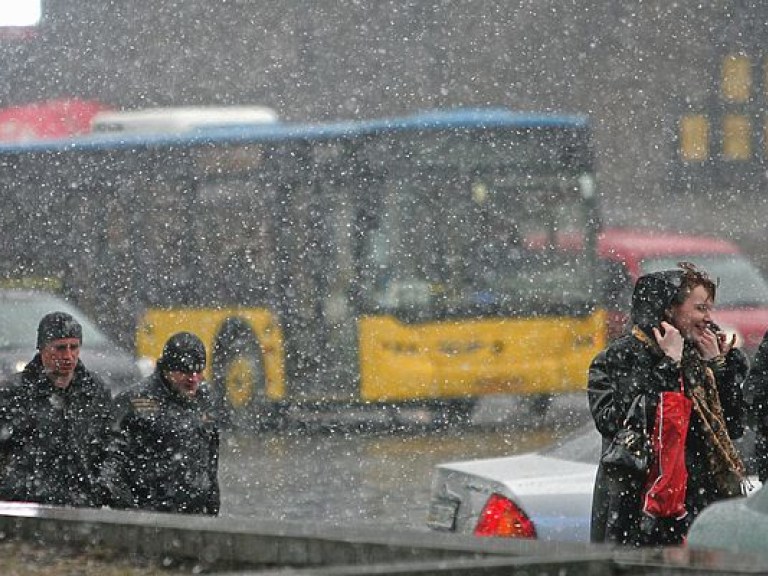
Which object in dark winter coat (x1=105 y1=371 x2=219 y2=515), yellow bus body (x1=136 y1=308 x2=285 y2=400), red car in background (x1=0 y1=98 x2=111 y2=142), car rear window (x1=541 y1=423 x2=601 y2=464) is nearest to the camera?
dark winter coat (x1=105 y1=371 x2=219 y2=515)

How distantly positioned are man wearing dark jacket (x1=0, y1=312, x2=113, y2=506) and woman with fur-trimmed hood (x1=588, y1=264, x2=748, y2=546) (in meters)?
2.20

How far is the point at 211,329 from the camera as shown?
21.6 m

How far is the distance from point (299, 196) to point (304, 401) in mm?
2123

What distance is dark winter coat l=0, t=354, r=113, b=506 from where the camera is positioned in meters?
8.18

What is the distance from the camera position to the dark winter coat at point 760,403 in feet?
23.5

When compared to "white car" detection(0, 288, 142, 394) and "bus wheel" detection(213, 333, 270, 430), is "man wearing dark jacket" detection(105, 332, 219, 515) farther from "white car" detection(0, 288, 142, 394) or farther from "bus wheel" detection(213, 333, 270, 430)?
"bus wheel" detection(213, 333, 270, 430)

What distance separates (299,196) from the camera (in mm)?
20891

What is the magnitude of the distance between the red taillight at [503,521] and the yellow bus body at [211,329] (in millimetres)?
13042

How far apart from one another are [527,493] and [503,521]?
0.50 feet

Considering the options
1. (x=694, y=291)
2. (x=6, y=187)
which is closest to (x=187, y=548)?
(x=694, y=291)

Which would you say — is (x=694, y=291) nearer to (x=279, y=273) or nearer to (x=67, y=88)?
(x=279, y=273)

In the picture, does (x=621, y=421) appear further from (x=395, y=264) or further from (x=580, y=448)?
(x=395, y=264)

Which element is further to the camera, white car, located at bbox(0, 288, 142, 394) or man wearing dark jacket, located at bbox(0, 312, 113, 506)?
white car, located at bbox(0, 288, 142, 394)

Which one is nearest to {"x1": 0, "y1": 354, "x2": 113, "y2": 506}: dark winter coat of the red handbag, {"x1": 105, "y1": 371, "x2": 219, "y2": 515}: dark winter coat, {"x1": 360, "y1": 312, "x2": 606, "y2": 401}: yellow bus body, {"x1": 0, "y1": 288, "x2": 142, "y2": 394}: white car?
{"x1": 105, "y1": 371, "x2": 219, "y2": 515}: dark winter coat
